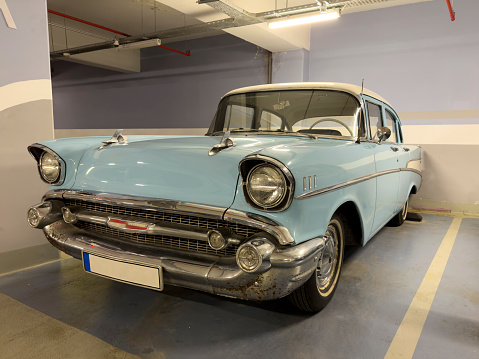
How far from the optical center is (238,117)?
291cm

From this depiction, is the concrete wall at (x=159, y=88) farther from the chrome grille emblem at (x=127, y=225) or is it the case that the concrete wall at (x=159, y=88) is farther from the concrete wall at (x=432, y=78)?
the chrome grille emblem at (x=127, y=225)

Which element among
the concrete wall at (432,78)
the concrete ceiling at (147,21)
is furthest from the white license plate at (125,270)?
the concrete wall at (432,78)

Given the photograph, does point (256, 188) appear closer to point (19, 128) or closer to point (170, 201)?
point (170, 201)

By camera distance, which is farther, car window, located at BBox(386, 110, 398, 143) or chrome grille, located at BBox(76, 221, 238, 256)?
car window, located at BBox(386, 110, 398, 143)

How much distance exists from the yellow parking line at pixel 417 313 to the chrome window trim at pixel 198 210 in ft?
2.65

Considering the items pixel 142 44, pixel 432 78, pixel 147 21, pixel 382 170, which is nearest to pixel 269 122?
pixel 382 170

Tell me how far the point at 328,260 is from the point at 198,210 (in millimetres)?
963

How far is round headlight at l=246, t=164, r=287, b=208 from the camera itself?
60.1 inches

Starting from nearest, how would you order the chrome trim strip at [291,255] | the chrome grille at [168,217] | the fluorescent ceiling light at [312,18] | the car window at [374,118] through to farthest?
1. the chrome trim strip at [291,255]
2. the chrome grille at [168,217]
3. the car window at [374,118]
4. the fluorescent ceiling light at [312,18]

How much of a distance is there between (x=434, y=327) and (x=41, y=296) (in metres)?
2.38

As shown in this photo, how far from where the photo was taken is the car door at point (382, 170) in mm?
2695

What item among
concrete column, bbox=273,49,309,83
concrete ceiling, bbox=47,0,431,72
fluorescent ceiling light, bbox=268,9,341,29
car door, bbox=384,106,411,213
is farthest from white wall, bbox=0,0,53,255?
concrete column, bbox=273,49,309,83

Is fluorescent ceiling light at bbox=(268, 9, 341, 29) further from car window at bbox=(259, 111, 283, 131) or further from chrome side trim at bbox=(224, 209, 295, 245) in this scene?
chrome side trim at bbox=(224, 209, 295, 245)

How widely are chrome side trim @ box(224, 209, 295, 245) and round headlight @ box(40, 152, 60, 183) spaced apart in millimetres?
1174
